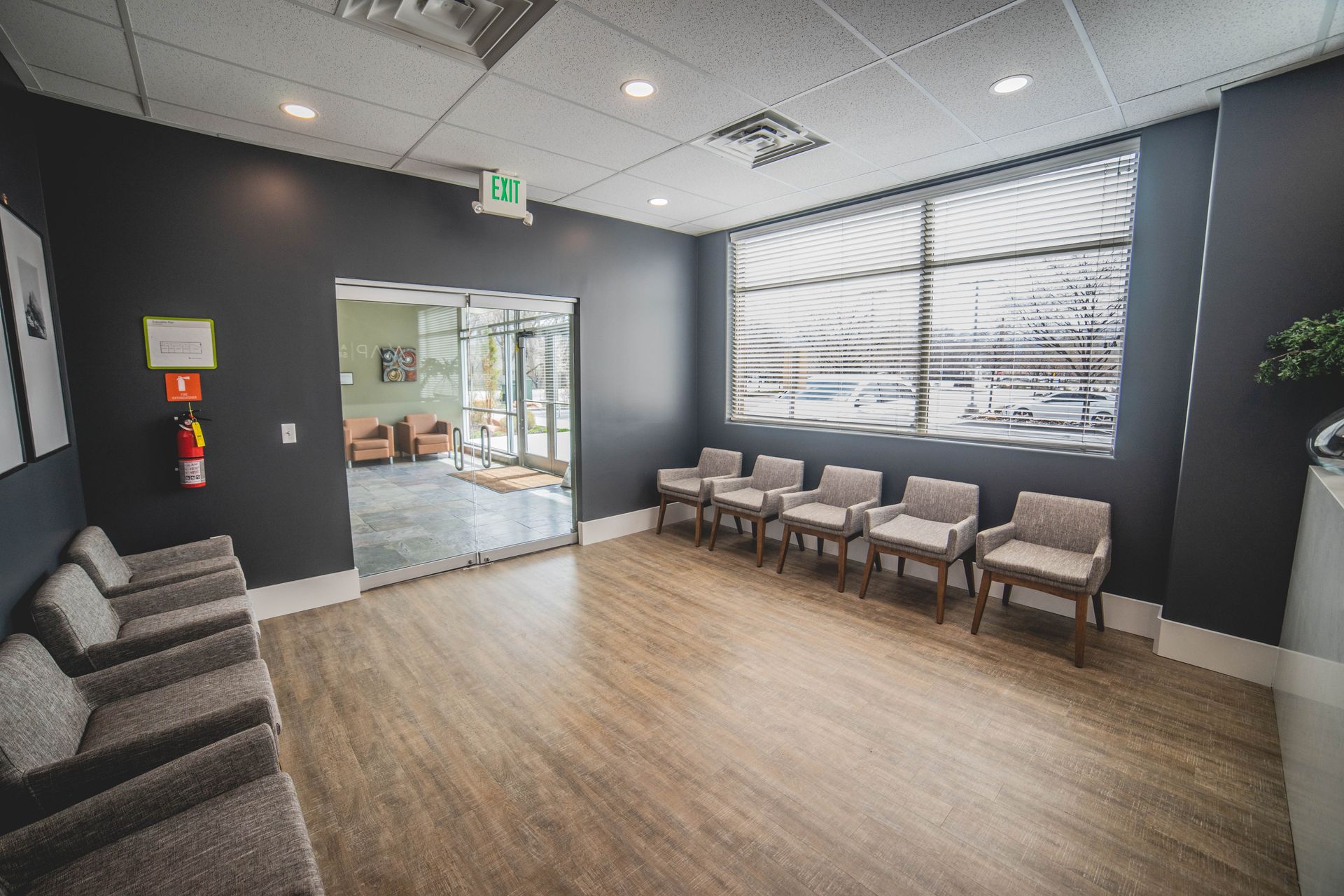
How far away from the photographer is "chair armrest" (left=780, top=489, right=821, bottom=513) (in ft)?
15.4

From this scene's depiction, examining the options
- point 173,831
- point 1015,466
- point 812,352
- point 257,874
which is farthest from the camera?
point 812,352

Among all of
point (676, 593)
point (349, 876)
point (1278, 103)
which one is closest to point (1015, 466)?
point (1278, 103)

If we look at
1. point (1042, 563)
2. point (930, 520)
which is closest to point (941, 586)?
point (1042, 563)

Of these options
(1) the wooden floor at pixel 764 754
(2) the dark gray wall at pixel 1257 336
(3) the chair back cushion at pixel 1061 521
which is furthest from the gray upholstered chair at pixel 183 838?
(2) the dark gray wall at pixel 1257 336

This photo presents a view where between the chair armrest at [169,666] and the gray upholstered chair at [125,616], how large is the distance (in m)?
0.08

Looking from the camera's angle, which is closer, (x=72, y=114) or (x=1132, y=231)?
(x=72, y=114)

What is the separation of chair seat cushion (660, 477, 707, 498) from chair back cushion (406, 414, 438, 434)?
86.5 inches

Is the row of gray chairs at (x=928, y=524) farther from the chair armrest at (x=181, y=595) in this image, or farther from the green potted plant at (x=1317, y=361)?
the chair armrest at (x=181, y=595)

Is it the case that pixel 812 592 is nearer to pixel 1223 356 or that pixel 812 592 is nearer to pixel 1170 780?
pixel 1170 780

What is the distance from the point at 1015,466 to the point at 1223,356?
1.29m

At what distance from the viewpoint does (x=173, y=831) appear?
1411 mm

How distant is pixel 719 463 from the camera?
19.1 ft

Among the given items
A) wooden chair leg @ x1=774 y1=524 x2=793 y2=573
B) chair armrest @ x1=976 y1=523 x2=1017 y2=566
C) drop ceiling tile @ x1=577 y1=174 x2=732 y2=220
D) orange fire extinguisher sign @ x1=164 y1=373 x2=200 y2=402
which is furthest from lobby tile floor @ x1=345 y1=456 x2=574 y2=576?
chair armrest @ x1=976 y1=523 x2=1017 y2=566

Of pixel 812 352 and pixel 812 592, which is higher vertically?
pixel 812 352
